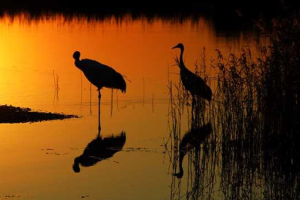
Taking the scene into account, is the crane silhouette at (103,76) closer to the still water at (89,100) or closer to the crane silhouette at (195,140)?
the still water at (89,100)

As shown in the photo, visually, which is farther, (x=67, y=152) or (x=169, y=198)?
(x=67, y=152)

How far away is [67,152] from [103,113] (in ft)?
9.80

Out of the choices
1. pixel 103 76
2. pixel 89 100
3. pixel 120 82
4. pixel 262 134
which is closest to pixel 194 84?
pixel 120 82

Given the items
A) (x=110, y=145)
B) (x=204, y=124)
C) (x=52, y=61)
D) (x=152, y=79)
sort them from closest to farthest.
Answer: (x=204, y=124), (x=110, y=145), (x=152, y=79), (x=52, y=61)

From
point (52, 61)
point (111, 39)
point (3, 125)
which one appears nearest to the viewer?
point (3, 125)

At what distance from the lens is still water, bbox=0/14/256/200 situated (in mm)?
8742

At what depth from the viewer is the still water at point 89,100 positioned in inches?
344

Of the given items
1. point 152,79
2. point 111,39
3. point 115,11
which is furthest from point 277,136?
point 115,11

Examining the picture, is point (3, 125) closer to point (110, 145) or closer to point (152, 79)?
point (110, 145)

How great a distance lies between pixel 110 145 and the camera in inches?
423

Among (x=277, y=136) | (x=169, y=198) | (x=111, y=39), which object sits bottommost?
(x=169, y=198)

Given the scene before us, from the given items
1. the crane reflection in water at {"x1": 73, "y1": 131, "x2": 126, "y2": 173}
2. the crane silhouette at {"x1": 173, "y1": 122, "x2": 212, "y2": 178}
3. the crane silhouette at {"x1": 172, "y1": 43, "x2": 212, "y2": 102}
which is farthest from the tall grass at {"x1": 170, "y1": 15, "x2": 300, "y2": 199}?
the crane silhouette at {"x1": 172, "y1": 43, "x2": 212, "y2": 102}

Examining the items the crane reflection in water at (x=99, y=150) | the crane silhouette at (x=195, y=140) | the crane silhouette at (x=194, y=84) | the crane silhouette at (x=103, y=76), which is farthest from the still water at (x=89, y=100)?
the crane silhouette at (x=194, y=84)

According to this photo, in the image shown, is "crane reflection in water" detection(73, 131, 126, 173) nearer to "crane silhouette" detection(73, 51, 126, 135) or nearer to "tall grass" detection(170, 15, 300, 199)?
"tall grass" detection(170, 15, 300, 199)
